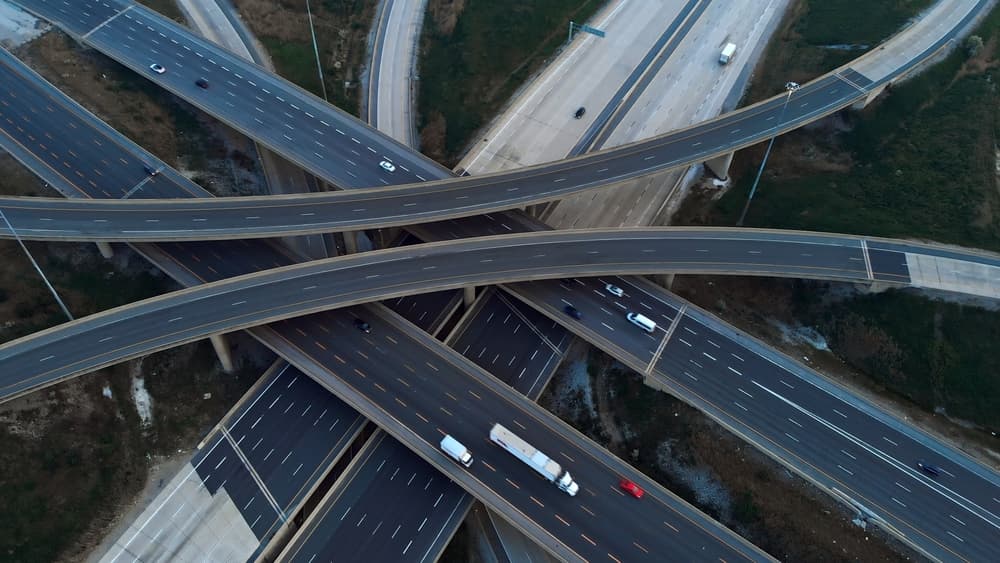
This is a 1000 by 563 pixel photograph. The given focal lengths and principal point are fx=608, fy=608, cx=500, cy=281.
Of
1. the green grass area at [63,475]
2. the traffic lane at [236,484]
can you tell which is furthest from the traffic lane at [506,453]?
the green grass area at [63,475]

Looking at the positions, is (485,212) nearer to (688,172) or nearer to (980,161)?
(688,172)

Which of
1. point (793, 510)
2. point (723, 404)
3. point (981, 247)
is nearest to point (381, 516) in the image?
point (723, 404)

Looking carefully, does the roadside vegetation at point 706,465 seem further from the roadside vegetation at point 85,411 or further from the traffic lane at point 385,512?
the roadside vegetation at point 85,411

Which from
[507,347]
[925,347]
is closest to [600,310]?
[507,347]

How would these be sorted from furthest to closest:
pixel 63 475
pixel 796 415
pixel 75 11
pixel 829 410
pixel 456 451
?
pixel 75 11
pixel 829 410
pixel 796 415
pixel 63 475
pixel 456 451

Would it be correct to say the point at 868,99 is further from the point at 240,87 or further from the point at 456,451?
the point at 240,87

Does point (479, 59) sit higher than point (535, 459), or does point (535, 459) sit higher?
point (479, 59)

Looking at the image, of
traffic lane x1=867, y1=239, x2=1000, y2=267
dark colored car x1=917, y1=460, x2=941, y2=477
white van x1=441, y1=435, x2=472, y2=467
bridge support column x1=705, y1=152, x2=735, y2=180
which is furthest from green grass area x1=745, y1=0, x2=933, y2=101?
white van x1=441, y1=435, x2=472, y2=467

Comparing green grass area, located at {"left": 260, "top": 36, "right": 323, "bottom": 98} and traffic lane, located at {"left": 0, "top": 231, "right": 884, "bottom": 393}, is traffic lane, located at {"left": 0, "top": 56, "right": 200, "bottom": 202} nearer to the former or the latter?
traffic lane, located at {"left": 0, "top": 231, "right": 884, "bottom": 393}
